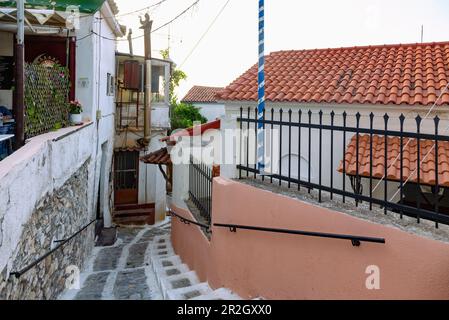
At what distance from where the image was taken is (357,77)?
8164mm

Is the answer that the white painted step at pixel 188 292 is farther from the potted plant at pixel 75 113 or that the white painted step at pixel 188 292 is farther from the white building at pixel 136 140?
the white building at pixel 136 140

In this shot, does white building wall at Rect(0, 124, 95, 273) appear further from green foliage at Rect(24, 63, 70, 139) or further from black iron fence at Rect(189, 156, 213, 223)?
black iron fence at Rect(189, 156, 213, 223)

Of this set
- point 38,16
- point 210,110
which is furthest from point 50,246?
point 210,110

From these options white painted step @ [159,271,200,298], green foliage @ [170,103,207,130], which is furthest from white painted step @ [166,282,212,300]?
green foliage @ [170,103,207,130]

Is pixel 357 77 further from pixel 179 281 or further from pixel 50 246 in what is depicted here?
pixel 50 246

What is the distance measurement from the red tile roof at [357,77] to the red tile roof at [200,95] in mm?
22703

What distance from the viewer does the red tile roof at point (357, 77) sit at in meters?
7.06

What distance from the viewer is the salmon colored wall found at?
2854 millimetres

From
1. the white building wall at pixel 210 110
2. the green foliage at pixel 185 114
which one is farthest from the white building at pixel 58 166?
the white building wall at pixel 210 110

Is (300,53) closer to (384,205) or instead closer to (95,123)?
(95,123)

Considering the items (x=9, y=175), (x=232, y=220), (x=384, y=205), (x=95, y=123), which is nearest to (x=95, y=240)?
(x=95, y=123)

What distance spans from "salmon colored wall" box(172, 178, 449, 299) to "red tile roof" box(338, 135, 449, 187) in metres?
2.63

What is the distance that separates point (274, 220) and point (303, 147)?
12.4 feet

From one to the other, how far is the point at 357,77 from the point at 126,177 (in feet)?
37.3
